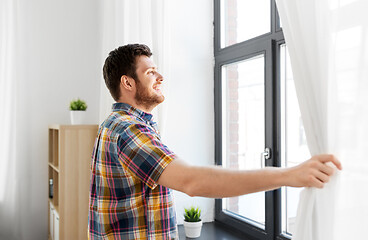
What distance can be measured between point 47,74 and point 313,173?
8.62ft

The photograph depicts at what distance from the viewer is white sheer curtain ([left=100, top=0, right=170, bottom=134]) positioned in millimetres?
2600

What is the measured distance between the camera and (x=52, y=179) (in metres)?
3.09

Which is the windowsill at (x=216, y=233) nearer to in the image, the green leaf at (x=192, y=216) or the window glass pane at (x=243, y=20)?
the green leaf at (x=192, y=216)

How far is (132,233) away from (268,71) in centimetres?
129

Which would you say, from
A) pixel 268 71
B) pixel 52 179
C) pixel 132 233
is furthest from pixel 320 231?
pixel 52 179

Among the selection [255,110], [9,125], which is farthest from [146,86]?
[9,125]

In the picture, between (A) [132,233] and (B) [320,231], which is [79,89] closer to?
(A) [132,233]

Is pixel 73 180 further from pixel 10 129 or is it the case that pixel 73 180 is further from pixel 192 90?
pixel 192 90

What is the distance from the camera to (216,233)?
266 centimetres

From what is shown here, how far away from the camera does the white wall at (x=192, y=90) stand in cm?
290

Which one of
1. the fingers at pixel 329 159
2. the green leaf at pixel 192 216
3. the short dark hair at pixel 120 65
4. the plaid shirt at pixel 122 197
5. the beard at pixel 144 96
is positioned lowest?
the green leaf at pixel 192 216

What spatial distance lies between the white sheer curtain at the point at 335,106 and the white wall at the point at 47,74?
2.42 metres

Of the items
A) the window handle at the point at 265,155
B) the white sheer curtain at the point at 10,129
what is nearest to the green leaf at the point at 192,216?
the window handle at the point at 265,155

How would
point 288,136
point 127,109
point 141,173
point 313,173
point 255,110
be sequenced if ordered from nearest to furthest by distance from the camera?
point 313,173
point 141,173
point 127,109
point 288,136
point 255,110
